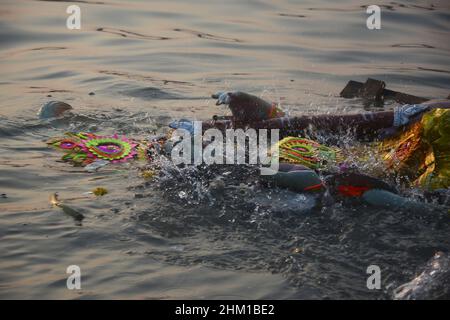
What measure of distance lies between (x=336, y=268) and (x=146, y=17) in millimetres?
7188

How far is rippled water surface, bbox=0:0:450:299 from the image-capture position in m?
3.75

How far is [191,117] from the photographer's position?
21.6 ft

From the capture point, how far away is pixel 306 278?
12.1 ft

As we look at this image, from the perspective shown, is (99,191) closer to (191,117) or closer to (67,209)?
(67,209)

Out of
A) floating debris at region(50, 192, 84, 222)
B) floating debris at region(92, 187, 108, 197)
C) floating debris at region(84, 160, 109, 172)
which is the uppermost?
floating debris at region(84, 160, 109, 172)

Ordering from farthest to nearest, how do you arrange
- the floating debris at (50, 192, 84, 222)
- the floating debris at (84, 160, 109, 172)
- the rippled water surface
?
the floating debris at (84, 160, 109, 172)
the floating debris at (50, 192, 84, 222)
the rippled water surface

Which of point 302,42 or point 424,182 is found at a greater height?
point 302,42

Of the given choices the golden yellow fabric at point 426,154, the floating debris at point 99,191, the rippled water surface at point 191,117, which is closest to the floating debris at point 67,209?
the rippled water surface at point 191,117

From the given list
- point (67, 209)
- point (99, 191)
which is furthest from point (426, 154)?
point (67, 209)

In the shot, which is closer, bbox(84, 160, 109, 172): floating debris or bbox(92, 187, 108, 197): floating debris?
bbox(92, 187, 108, 197): floating debris

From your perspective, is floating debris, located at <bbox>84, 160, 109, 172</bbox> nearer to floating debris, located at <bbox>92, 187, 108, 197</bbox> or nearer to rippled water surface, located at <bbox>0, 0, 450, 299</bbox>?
rippled water surface, located at <bbox>0, 0, 450, 299</bbox>

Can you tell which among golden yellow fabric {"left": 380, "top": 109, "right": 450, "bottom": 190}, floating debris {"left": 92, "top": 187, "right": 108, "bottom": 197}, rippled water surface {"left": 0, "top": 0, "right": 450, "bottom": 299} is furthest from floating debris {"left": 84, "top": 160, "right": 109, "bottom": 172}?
golden yellow fabric {"left": 380, "top": 109, "right": 450, "bottom": 190}

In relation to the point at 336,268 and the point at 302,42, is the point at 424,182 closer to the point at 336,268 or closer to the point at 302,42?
the point at 336,268
